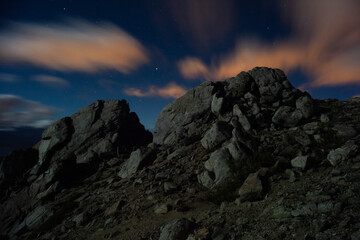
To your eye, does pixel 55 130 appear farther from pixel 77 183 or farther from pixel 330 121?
pixel 330 121

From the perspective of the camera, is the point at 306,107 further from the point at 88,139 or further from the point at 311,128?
the point at 88,139

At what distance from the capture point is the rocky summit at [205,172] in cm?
624

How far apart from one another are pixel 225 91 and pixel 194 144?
33.4 feet

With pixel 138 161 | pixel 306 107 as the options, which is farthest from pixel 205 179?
pixel 306 107

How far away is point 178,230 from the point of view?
6.80 m

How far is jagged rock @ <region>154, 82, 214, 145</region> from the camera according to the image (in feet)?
75.4

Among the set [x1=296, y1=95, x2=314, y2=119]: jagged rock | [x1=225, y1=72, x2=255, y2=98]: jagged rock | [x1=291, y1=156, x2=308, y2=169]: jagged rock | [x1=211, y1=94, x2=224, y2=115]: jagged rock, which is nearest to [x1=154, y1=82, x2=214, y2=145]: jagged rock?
[x1=211, y1=94, x2=224, y2=115]: jagged rock

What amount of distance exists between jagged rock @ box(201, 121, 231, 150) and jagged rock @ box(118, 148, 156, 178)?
256 inches

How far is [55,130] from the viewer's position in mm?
30203

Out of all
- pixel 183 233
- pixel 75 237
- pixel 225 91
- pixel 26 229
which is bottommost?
pixel 26 229

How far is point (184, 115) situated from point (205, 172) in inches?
523

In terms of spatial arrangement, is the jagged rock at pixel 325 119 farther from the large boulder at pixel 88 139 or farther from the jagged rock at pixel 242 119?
the large boulder at pixel 88 139

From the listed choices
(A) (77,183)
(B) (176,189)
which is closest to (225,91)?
(B) (176,189)

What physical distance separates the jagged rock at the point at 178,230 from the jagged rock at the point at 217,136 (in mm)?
9059
